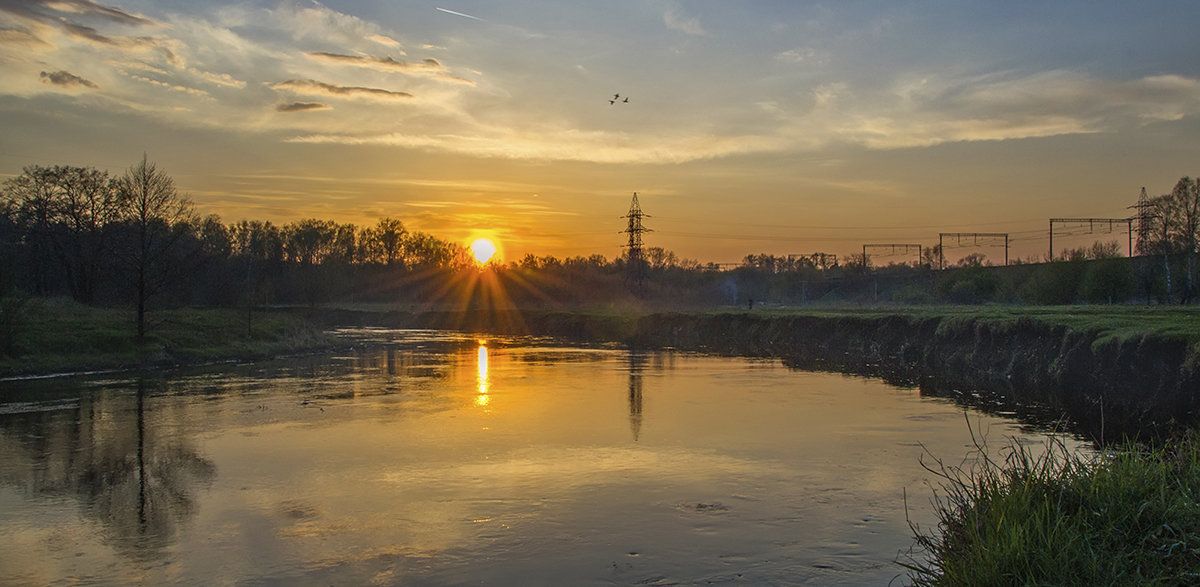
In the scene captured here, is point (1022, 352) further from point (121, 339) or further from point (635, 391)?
point (121, 339)

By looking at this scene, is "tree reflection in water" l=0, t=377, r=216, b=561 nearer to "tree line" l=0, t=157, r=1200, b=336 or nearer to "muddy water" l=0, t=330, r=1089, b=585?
"muddy water" l=0, t=330, r=1089, b=585

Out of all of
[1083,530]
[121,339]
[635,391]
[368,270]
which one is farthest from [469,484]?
[368,270]

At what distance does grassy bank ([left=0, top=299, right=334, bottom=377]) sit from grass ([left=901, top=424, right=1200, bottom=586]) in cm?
3127

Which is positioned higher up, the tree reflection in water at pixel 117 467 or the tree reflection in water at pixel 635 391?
the tree reflection in water at pixel 117 467

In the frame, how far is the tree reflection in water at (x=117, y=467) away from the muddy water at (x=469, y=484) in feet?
0.21

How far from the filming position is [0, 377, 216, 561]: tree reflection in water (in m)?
10.9

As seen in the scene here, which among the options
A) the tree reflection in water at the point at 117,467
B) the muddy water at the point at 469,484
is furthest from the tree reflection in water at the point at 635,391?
the tree reflection in water at the point at 117,467

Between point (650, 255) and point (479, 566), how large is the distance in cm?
15482

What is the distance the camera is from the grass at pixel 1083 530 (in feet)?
20.5

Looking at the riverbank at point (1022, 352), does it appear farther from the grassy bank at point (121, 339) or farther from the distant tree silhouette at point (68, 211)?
the distant tree silhouette at point (68, 211)

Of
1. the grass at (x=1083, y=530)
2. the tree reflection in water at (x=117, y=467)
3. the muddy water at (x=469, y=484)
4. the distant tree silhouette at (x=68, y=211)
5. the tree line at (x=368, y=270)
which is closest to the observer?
the grass at (x=1083, y=530)

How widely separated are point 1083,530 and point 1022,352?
25082mm

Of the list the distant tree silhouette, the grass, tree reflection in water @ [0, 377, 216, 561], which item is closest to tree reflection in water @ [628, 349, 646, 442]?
tree reflection in water @ [0, 377, 216, 561]

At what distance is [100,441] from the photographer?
664 inches
